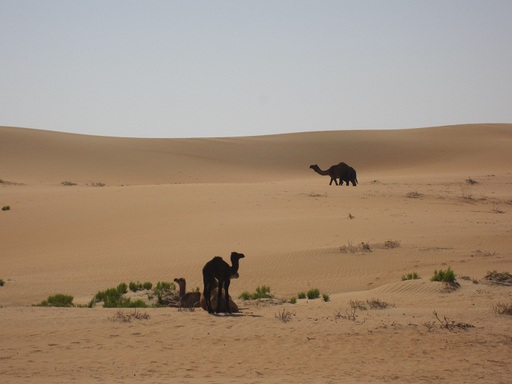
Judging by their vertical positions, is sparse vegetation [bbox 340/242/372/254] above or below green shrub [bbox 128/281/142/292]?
above

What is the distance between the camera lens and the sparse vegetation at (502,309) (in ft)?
41.4

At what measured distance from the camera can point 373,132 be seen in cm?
8919

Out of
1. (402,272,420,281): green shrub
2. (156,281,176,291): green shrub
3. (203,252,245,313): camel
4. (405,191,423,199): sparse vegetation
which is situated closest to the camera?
(203,252,245,313): camel

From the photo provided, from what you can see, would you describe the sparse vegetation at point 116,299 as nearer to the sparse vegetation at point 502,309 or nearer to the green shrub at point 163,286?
the green shrub at point 163,286

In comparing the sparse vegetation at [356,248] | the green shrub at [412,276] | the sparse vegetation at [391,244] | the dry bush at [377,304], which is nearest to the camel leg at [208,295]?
the dry bush at [377,304]

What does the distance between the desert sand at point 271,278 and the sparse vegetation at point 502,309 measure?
0.16m

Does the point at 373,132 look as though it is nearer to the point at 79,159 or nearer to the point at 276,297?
the point at 79,159

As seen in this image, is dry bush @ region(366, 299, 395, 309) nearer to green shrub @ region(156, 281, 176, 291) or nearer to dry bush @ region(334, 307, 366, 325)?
dry bush @ region(334, 307, 366, 325)

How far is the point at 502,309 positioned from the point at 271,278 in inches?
265

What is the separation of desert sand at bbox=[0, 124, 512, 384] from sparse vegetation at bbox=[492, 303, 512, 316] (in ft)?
0.53

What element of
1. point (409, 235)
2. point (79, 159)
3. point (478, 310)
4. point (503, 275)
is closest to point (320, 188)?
point (409, 235)

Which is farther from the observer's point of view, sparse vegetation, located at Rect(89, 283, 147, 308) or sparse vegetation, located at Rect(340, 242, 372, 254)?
sparse vegetation, located at Rect(340, 242, 372, 254)

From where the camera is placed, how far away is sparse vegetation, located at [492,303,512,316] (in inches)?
496

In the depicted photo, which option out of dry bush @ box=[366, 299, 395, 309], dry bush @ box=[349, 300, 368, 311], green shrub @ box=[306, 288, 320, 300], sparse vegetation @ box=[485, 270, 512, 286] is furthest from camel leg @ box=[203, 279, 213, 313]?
sparse vegetation @ box=[485, 270, 512, 286]
